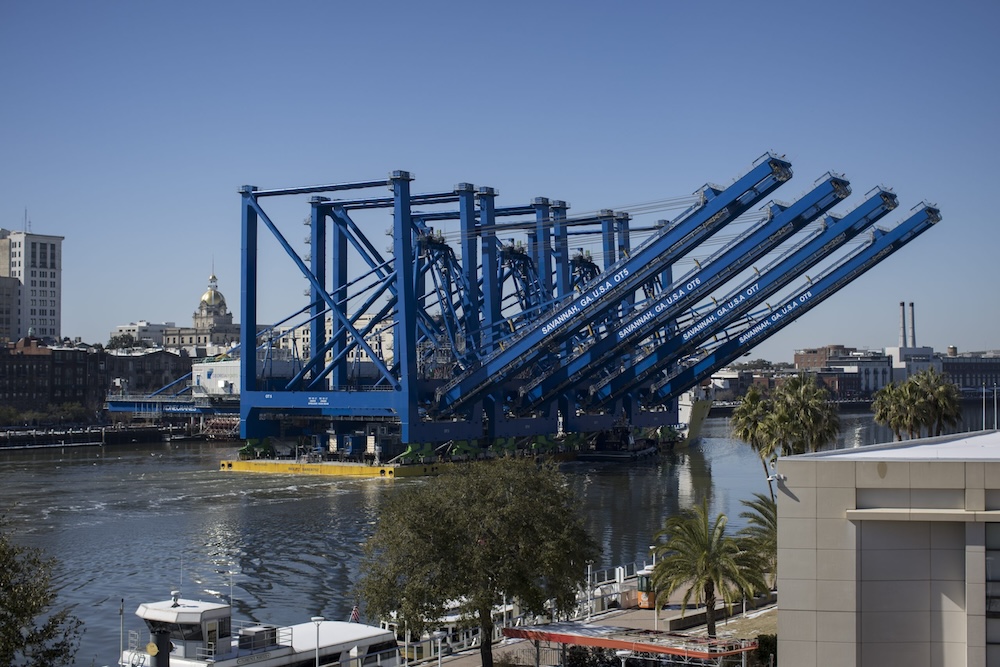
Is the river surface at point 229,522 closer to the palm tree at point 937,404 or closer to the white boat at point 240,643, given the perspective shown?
the white boat at point 240,643

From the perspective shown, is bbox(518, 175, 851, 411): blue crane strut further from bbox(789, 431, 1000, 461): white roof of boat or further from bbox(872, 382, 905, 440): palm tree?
bbox(789, 431, 1000, 461): white roof of boat

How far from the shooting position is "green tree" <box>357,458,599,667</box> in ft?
78.3

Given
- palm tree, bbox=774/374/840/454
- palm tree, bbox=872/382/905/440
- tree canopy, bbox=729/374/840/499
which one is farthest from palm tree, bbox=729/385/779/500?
palm tree, bbox=872/382/905/440

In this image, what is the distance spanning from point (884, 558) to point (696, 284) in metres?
54.0

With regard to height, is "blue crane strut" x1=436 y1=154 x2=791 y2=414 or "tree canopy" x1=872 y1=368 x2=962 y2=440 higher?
"blue crane strut" x1=436 y1=154 x2=791 y2=414

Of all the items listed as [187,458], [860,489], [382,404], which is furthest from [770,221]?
[860,489]

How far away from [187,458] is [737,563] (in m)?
69.2

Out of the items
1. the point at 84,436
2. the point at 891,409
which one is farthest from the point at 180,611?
the point at 84,436

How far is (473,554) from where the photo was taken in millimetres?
24000

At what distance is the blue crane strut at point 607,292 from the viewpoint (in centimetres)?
6444

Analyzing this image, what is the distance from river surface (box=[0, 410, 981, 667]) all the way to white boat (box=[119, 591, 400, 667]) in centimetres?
118

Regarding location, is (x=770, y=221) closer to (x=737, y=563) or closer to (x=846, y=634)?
(x=737, y=563)

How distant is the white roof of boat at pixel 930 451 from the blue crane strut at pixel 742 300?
1856 inches

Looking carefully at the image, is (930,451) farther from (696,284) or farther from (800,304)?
(800,304)
